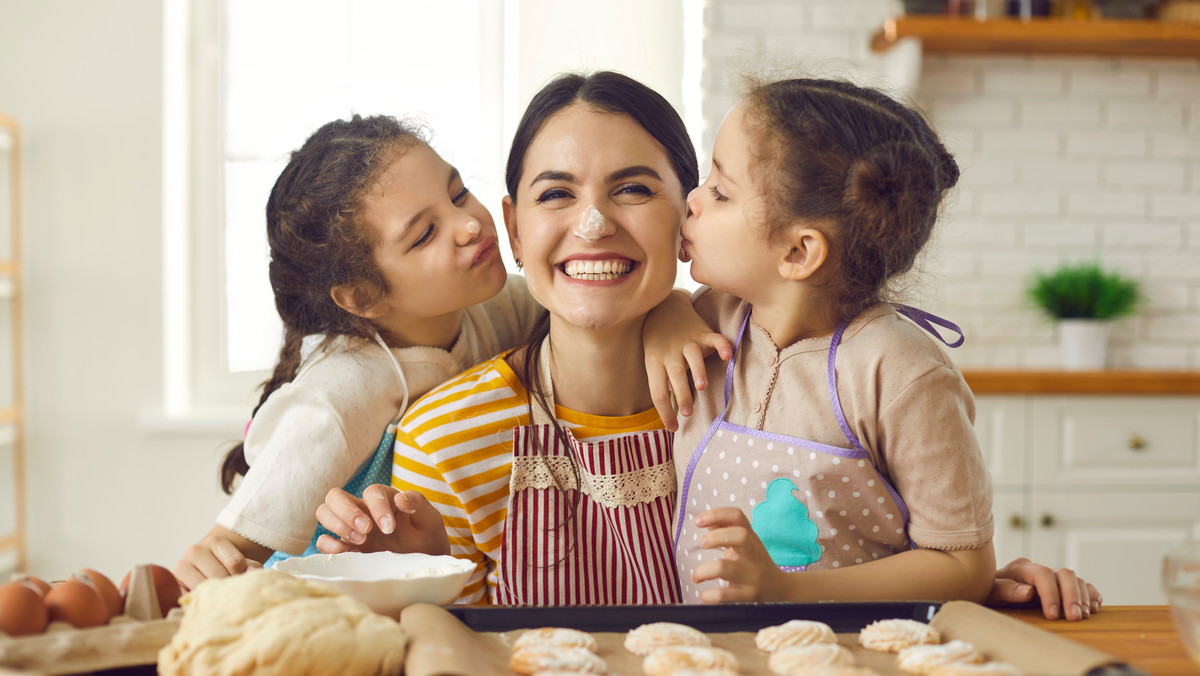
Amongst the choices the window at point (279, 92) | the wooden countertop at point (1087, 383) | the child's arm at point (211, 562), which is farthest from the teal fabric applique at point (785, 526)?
the window at point (279, 92)

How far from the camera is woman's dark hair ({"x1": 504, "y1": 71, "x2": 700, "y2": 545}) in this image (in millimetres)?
1228

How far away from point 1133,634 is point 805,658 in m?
0.31

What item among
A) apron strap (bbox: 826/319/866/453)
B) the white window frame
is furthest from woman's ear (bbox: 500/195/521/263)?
the white window frame

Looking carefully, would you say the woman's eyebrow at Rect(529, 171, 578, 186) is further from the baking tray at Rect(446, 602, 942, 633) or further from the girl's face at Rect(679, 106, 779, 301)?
the baking tray at Rect(446, 602, 942, 633)

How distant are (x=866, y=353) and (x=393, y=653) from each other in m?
0.63

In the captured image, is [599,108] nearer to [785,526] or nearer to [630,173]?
[630,173]

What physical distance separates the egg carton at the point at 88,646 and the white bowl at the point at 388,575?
0.11 meters

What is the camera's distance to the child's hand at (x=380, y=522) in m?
0.92

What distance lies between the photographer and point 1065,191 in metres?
3.12

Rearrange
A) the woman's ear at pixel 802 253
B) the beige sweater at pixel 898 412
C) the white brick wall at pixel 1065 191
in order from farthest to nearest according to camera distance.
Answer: the white brick wall at pixel 1065 191 < the woman's ear at pixel 802 253 < the beige sweater at pixel 898 412

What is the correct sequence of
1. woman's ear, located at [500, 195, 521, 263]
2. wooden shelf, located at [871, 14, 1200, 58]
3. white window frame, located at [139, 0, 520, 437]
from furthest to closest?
white window frame, located at [139, 0, 520, 437] < wooden shelf, located at [871, 14, 1200, 58] < woman's ear, located at [500, 195, 521, 263]

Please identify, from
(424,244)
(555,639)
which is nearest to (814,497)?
(555,639)

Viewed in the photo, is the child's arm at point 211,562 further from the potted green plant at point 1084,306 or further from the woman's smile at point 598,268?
the potted green plant at point 1084,306

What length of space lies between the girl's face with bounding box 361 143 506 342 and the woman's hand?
31.7 inches
